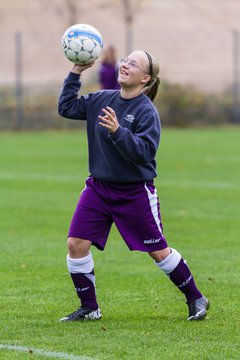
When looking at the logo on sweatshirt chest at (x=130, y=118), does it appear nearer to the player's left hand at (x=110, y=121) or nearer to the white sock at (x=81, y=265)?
the player's left hand at (x=110, y=121)

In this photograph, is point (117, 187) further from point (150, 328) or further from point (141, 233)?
Answer: point (150, 328)

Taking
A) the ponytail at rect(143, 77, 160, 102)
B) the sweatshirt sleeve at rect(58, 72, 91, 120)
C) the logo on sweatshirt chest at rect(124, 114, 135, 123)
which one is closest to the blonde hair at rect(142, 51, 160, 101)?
the ponytail at rect(143, 77, 160, 102)

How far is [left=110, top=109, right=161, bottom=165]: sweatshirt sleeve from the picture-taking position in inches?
265

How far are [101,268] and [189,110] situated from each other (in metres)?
23.7

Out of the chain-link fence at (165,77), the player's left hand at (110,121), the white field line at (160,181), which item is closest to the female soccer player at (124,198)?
the player's left hand at (110,121)

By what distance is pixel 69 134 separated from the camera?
99.0ft

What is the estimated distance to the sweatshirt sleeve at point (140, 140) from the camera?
22.1 feet

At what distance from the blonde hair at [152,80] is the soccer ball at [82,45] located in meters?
0.39

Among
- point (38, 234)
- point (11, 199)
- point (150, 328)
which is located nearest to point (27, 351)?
point (150, 328)

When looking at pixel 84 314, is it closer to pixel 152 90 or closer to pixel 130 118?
pixel 130 118

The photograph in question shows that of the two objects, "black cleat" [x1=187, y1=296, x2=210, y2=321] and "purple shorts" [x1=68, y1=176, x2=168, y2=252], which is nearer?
"purple shorts" [x1=68, y1=176, x2=168, y2=252]

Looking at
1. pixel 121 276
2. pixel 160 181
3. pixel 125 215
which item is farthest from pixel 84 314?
pixel 160 181

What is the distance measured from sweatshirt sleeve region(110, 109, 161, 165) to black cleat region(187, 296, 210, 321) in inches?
45.2

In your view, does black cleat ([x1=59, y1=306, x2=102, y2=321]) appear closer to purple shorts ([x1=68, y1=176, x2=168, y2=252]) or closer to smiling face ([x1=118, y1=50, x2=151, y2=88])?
purple shorts ([x1=68, y1=176, x2=168, y2=252])
